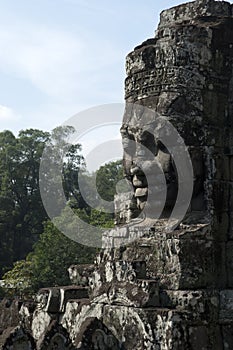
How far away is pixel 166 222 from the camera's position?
5.46m

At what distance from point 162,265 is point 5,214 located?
30790 mm

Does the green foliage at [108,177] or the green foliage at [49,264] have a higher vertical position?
the green foliage at [108,177]

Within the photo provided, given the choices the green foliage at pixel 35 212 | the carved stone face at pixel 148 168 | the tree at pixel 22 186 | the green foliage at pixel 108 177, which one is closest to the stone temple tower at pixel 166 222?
the carved stone face at pixel 148 168

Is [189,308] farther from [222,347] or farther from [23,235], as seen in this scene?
[23,235]

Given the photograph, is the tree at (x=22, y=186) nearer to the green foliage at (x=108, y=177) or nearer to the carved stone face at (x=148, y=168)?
the green foliage at (x=108, y=177)

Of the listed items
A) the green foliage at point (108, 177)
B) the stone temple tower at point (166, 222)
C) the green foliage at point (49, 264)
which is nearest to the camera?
the stone temple tower at point (166, 222)

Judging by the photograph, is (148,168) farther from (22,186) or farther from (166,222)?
(22,186)

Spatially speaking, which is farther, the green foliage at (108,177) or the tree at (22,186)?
the tree at (22,186)

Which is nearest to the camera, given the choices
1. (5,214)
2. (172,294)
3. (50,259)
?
(172,294)

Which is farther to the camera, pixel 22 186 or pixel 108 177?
pixel 22 186

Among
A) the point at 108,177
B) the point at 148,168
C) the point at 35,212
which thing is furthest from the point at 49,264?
the point at 148,168

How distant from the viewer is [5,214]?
35125mm

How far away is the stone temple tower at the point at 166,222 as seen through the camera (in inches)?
190

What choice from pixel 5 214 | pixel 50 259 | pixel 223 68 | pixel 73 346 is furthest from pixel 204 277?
pixel 5 214
